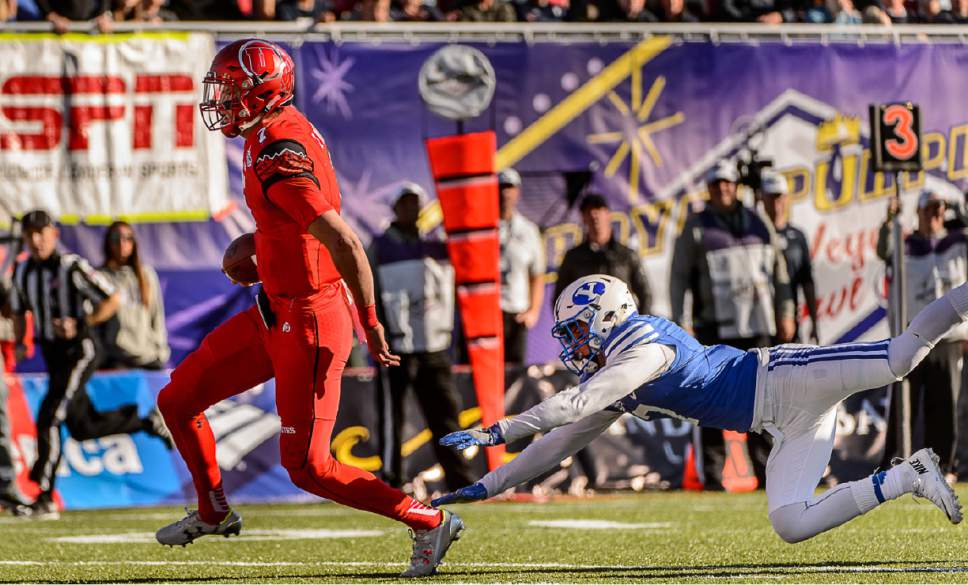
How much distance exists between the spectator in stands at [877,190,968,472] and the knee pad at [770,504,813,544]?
218 inches

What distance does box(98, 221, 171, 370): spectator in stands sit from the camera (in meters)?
11.2

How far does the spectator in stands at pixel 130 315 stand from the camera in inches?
440

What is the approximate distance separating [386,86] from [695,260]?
2344 mm

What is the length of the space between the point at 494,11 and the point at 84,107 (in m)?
2.86

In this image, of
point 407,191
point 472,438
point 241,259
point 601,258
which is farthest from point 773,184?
point 472,438

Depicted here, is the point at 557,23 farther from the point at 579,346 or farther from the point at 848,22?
the point at 579,346

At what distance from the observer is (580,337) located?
6191mm

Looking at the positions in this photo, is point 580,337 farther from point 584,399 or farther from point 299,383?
point 299,383

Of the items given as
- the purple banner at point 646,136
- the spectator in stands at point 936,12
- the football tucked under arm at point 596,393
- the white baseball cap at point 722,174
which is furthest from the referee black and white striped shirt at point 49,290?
the spectator in stands at point 936,12

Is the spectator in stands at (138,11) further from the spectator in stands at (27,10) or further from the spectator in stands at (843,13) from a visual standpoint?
the spectator in stands at (843,13)

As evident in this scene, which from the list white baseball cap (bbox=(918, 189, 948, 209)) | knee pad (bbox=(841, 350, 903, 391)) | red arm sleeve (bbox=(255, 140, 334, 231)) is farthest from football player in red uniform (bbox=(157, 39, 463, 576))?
white baseball cap (bbox=(918, 189, 948, 209))

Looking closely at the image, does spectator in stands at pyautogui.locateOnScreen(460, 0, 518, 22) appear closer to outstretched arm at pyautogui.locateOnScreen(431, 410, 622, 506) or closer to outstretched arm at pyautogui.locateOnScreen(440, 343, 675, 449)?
outstretched arm at pyautogui.locateOnScreen(431, 410, 622, 506)

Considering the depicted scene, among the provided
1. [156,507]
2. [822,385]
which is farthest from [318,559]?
[156,507]

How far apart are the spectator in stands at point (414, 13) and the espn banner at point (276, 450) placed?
2.45 metres
